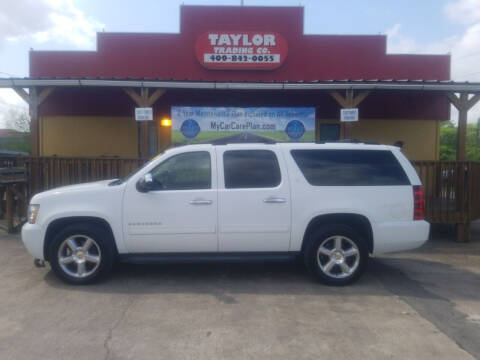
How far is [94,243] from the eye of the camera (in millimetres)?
5828

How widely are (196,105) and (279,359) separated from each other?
10430 millimetres

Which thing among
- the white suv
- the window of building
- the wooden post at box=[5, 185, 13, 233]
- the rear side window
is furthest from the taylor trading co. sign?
the white suv

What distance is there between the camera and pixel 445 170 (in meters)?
9.26

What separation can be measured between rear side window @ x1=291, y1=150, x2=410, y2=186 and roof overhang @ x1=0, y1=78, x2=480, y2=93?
4.30 meters

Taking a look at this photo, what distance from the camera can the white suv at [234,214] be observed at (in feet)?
19.0

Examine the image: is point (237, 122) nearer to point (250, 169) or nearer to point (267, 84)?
point (267, 84)

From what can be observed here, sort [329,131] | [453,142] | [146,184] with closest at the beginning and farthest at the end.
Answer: [146,184] → [329,131] → [453,142]

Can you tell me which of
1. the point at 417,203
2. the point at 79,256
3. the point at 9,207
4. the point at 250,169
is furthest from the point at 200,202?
the point at 9,207

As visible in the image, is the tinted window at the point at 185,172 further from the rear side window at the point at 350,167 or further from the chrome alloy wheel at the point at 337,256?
the chrome alloy wheel at the point at 337,256

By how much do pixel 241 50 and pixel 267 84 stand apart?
14.6 ft

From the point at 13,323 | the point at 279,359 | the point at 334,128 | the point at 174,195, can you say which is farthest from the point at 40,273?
the point at 334,128

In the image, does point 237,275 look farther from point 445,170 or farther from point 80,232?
point 445,170

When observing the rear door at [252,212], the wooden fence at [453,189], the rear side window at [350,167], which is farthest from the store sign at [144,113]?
Result: the wooden fence at [453,189]

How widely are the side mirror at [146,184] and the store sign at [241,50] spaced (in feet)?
29.7
